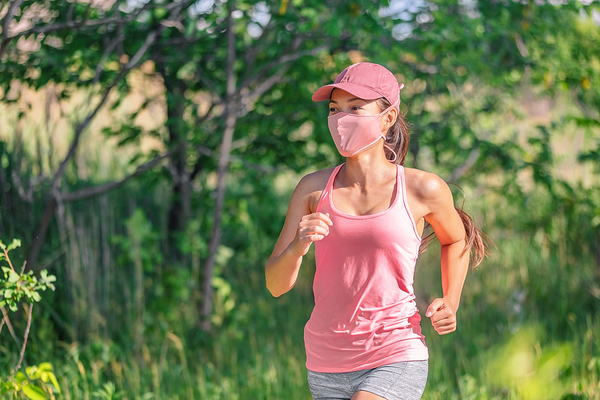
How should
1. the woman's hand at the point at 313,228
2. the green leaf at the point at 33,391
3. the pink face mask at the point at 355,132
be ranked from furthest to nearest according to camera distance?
the green leaf at the point at 33,391
the pink face mask at the point at 355,132
the woman's hand at the point at 313,228

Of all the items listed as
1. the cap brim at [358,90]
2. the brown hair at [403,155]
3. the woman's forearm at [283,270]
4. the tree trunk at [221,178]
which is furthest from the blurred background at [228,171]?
the woman's forearm at [283,270]

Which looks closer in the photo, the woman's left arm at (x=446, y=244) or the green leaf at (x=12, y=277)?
the woman's left arm at (x=446, y=244)

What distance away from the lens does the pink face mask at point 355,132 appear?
6.32 ft

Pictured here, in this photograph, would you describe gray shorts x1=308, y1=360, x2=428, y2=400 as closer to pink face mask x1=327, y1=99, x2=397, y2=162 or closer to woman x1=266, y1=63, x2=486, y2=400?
woman x1=266, y1=63, x2=486, y2=400


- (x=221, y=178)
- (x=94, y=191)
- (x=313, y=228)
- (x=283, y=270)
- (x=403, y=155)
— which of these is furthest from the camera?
(x=221, y=178)

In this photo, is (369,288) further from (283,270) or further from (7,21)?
(7,21)

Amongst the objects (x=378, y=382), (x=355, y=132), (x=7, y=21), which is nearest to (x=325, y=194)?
(x=355, y=132)

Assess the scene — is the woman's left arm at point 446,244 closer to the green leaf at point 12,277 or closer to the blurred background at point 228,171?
the green leaf at point 12,277

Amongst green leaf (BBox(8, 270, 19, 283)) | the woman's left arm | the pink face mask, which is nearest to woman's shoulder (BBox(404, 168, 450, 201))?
the woman's left arm

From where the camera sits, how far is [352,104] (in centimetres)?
196

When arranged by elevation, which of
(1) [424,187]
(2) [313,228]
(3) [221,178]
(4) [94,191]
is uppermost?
(2) [313,228]

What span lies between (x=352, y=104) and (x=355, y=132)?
11cm

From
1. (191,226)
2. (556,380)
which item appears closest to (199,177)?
(191,226)

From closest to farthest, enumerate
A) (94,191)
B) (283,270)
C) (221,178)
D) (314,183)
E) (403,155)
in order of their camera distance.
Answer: (283,270)
(314,183)
(403,155)
(94,191)
(221,178)
